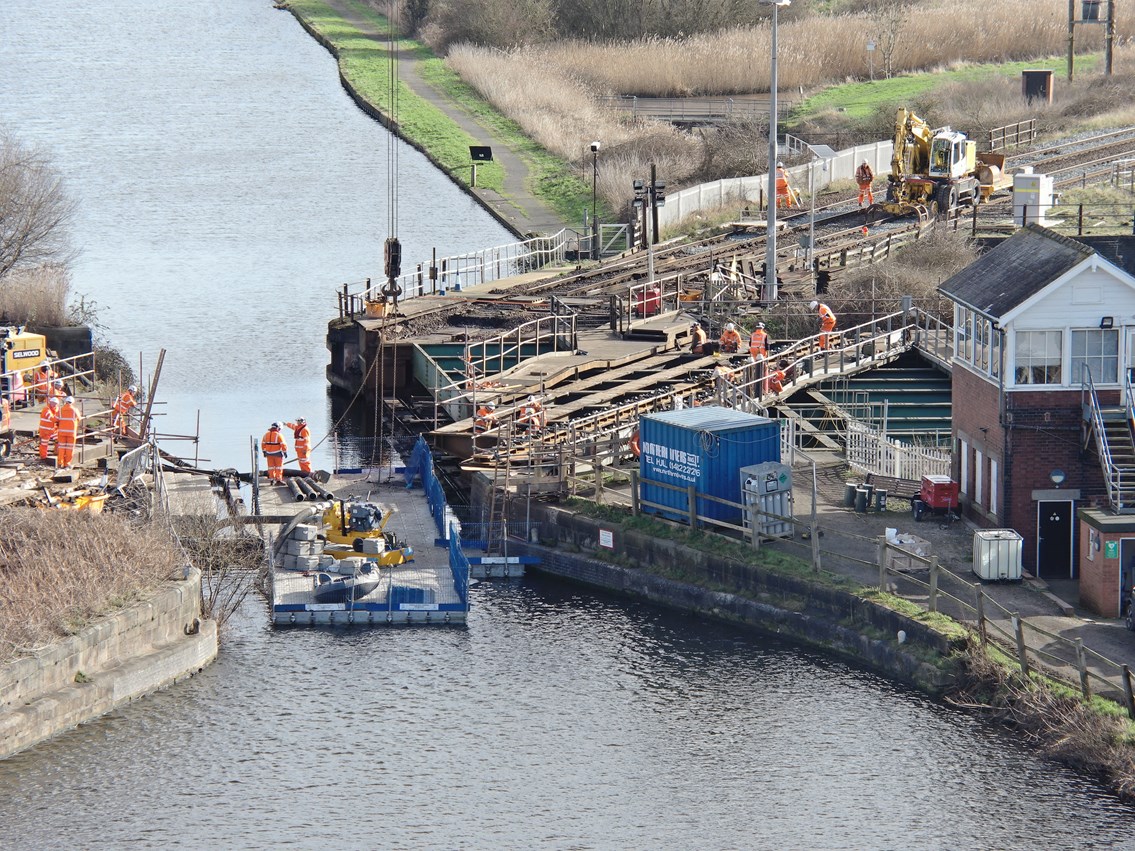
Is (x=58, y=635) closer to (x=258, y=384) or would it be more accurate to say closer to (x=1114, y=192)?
(x=258, y=384)

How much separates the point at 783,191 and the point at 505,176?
25.7 meters

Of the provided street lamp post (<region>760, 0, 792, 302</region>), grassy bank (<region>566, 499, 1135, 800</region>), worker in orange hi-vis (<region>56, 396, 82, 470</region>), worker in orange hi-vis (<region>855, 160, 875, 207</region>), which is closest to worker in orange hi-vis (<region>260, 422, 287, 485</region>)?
worker in orange hi-vis (<region>56, 396, 82, 470</region>)

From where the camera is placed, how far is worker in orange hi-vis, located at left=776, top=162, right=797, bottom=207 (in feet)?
273

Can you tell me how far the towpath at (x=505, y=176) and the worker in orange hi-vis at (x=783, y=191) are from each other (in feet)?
38.0

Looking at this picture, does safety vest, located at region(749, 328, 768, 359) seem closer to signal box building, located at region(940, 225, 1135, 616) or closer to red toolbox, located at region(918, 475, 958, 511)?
→ red toolbox, located at region(918, 475, 958, 511)

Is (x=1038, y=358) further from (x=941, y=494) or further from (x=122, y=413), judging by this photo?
(x=122, y=413)

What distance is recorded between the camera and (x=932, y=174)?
80938 millimetres

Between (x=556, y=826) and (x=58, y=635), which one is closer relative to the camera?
(x=556, y=826)

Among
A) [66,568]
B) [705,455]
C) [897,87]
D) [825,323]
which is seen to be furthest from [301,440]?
[897,87]

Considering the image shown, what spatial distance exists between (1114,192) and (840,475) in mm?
35966

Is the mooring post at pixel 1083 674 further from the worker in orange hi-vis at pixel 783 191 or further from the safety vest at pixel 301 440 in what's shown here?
the worker in orange hi-vis at pixel 783 191

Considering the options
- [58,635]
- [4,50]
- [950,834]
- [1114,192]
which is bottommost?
[950,834]

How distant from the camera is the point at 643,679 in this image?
4172 cm

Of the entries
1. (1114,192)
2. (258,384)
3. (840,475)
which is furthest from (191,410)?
(1114,192)
